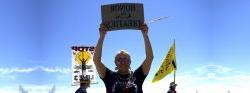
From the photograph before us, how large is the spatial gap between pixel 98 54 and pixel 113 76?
15.0 inches

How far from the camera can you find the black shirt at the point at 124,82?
28.7 ft

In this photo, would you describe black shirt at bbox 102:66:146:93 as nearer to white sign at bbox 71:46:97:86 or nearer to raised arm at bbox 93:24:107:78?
raised arm at bbox 93:24:107:78

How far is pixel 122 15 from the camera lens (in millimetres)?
9570

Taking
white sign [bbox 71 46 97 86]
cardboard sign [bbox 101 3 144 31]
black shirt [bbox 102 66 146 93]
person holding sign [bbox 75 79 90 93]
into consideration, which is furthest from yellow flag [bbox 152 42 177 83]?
black shirt [bbox 102 66 146 93]

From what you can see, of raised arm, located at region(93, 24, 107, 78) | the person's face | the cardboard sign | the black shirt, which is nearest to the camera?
the black shirt

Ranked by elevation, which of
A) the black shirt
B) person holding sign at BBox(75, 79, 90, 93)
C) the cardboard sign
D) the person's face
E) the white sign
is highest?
the white sign

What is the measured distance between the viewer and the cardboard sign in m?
9.44

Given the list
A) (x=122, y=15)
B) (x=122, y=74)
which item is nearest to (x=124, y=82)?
(x=122, y=74)

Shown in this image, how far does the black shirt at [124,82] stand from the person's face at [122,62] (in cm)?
9

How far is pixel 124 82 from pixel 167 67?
15.7 meters

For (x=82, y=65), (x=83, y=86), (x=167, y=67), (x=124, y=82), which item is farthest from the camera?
(x=167, y=67)

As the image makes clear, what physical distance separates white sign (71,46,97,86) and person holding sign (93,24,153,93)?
492 inches

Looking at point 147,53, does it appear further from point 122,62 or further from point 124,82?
point 124,82

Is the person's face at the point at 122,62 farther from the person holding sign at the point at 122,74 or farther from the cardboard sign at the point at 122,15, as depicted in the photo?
the cardboard sign at the point at 122,15
